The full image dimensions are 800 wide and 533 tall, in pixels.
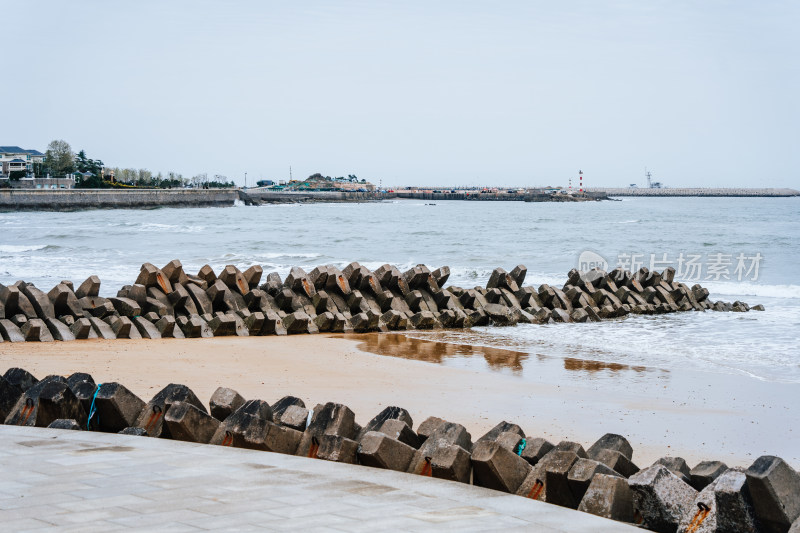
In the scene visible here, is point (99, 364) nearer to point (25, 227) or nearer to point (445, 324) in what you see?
point (445, 324)

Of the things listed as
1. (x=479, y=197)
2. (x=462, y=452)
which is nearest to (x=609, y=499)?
(x=462, y=452)

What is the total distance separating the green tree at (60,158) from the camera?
13075 cm

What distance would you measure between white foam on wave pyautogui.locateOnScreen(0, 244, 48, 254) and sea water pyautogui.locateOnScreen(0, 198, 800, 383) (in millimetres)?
81

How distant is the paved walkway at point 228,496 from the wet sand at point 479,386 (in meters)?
2.58

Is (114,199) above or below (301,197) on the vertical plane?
below

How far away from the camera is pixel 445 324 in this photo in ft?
52.5

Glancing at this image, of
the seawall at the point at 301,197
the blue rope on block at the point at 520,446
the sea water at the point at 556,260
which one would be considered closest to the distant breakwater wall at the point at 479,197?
the seawall at the point at 301,197

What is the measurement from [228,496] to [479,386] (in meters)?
5.93

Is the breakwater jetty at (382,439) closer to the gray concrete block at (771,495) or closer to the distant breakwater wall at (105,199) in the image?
the gray concrete block at (771,495)

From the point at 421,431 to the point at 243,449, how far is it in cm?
122

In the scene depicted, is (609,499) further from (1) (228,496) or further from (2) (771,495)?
(1) (228,496)

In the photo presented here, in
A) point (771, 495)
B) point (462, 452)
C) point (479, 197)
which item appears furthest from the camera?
point (479, 197)

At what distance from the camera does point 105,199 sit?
89.1 m

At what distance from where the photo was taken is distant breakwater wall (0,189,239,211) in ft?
263
